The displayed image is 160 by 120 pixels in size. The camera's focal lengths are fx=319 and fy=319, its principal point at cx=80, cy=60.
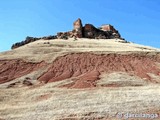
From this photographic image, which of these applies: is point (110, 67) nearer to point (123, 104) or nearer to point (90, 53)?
point (90, 53)

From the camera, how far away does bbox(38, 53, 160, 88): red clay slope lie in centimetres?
4112

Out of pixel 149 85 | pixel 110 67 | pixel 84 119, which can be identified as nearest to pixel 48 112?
pixel 84 119

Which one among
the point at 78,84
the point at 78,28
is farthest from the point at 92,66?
the point at 78,28

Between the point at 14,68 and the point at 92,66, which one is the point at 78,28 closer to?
the point at 92,66

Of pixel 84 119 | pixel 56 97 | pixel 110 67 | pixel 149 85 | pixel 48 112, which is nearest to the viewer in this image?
pixel 84 119

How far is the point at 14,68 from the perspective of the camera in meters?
47.7

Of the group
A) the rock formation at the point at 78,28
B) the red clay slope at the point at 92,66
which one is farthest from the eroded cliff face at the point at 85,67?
the rock formation at the point at 78,28

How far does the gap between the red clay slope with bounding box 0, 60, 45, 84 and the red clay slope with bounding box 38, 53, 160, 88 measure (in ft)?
10.0

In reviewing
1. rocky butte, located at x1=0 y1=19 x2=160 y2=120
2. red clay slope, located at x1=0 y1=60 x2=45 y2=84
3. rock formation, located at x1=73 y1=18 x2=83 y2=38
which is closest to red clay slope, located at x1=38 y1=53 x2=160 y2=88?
rocky butte, located at x1=0 y1=19 x2=160 y2=120

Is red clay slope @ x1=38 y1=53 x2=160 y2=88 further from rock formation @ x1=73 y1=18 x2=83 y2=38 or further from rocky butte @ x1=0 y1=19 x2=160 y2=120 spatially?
rock formation @ x1=73 y1=18 x2=83 y2=38

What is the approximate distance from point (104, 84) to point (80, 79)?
3.76m

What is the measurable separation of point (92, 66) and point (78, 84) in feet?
33.1

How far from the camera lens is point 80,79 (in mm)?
39469

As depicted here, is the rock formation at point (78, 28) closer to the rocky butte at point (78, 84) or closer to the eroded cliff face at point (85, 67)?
the rocky butte at point (78, 84)
